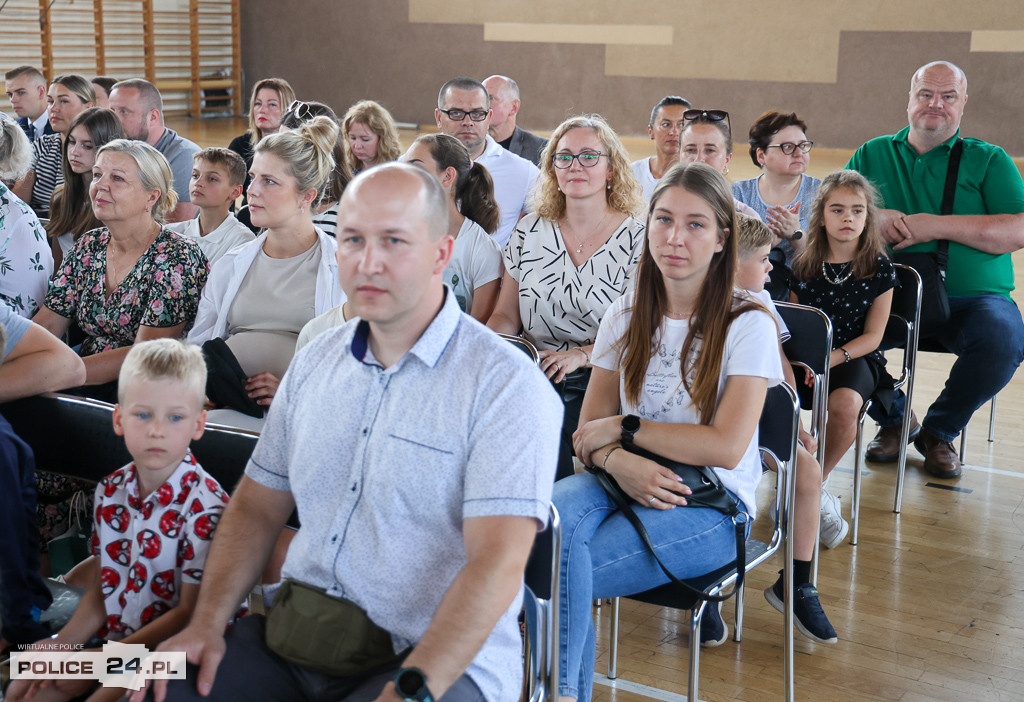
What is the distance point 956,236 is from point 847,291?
77 cm

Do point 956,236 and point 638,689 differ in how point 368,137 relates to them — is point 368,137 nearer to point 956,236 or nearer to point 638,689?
point 956,236

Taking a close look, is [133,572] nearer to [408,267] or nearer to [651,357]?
[408,267]

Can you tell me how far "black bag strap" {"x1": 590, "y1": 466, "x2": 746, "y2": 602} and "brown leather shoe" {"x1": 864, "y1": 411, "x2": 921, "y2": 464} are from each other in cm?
204

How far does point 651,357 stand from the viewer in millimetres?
2141

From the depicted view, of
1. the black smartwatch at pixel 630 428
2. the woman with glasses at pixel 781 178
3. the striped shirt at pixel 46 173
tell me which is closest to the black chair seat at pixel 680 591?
the black smartwatch at pixel 630 428

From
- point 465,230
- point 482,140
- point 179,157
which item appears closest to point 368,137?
point 482,140

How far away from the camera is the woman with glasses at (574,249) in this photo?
296 centimetres

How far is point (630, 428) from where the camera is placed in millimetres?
2051

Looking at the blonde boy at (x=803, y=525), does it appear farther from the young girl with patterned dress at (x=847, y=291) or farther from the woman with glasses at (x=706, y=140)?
the woman with glasses at (x=706, y=140)

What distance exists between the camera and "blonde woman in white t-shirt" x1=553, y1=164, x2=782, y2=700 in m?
1.94

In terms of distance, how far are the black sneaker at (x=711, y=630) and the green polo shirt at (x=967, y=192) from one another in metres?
1.98

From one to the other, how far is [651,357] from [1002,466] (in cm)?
234

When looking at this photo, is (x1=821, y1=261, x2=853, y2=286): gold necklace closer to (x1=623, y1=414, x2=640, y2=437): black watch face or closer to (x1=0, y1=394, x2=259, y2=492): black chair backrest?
(x1=623, y1=414, x2=640, y2=437): black watch face

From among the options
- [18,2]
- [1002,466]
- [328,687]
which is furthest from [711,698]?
[18,2]
